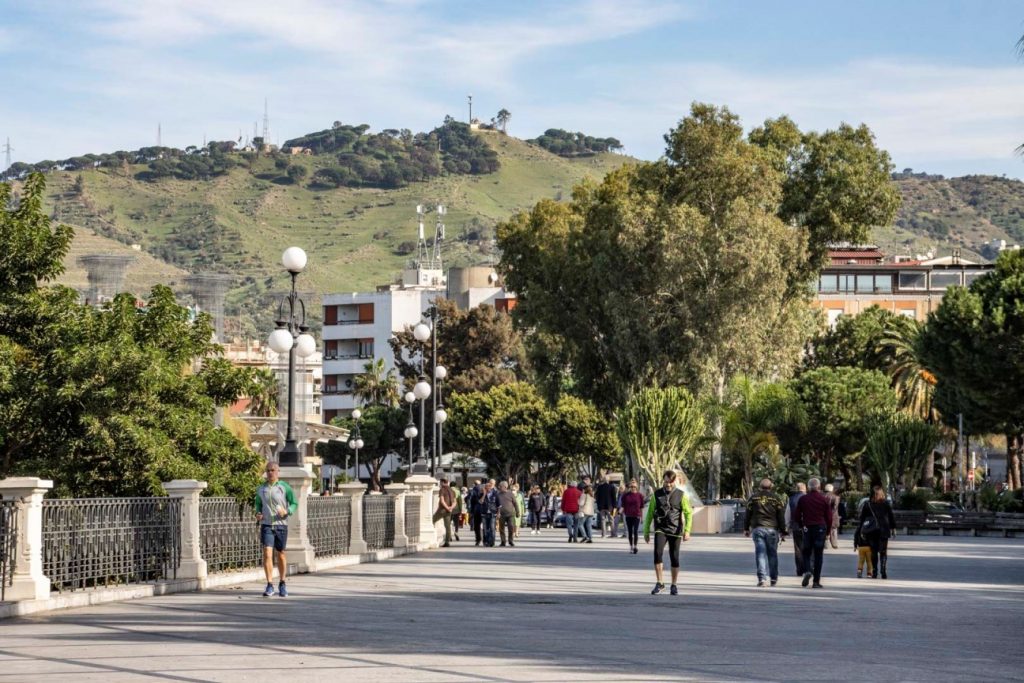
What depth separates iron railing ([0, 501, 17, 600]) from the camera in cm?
1647

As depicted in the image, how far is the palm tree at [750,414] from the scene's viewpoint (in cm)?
5500

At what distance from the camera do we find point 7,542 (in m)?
16.6

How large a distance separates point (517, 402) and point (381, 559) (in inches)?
2270

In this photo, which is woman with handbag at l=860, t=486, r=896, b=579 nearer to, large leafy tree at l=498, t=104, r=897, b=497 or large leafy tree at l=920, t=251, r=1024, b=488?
large leafy tree at l=498, t=104, r=897, b=497

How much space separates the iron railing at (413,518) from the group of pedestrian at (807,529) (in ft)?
39.0

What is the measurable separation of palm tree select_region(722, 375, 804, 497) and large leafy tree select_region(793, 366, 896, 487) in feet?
82.7

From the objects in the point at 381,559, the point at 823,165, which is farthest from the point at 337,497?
the point at 823,165

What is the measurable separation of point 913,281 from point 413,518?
9994 cm

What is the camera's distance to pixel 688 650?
13281mm

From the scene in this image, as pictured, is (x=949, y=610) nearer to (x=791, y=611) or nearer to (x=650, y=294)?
(x=791, y=611)

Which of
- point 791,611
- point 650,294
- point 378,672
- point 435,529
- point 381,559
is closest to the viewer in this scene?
point 378,672

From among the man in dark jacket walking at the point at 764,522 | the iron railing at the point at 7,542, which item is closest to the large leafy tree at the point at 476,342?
the man in dark jacket walking at the point at 764,522

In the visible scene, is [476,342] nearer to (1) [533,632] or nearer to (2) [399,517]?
(2) [399,517]

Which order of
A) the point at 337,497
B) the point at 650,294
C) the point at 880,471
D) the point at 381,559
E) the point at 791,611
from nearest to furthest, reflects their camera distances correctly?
the point at 791,611, the point at 337,497, the point at 381,559, the point at 650,294, the point at 880,471
